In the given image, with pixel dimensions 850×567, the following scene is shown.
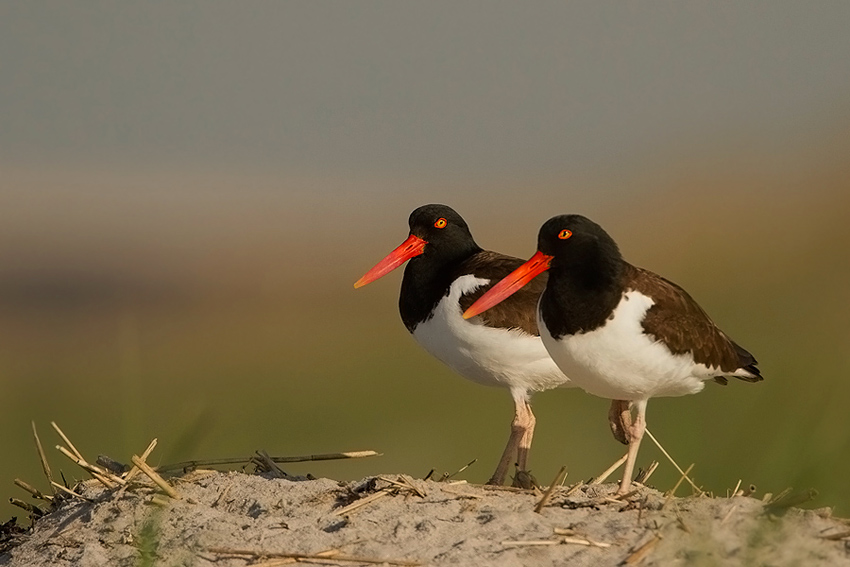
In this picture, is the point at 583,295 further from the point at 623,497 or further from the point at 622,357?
the point at 623,497

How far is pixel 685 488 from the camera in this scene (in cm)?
1215

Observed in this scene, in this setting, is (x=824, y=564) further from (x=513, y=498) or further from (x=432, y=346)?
(x=432, y=346)

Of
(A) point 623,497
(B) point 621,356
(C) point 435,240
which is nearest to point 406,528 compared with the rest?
(A) point 623,497

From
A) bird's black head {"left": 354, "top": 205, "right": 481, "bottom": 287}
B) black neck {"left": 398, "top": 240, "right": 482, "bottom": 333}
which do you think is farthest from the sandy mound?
bird's black head {"left": 354, "top": 205, "right": 481, "bottom": 287}

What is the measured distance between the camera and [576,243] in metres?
5.91

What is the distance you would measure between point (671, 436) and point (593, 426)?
1.19 metres

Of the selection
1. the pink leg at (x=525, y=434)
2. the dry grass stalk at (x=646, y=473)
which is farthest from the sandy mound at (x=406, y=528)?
the pink leg at (x=525, y=434)

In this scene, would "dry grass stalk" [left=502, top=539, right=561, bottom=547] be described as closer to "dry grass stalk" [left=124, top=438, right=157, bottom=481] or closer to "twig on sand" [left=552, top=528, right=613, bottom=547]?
"twig on sand" [left=552, top=528, right=613, bottom=547]

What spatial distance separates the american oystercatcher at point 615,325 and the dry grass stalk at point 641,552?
127cm

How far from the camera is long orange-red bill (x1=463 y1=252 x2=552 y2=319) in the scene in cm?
611

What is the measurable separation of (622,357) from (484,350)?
1.04 metres

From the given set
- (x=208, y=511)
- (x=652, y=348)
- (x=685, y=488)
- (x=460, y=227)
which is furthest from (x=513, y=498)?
(x=685, y=488)

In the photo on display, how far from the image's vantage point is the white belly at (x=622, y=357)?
18.5 ft

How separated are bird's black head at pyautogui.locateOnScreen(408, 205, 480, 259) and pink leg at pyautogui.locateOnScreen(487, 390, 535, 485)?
1.00 metres
